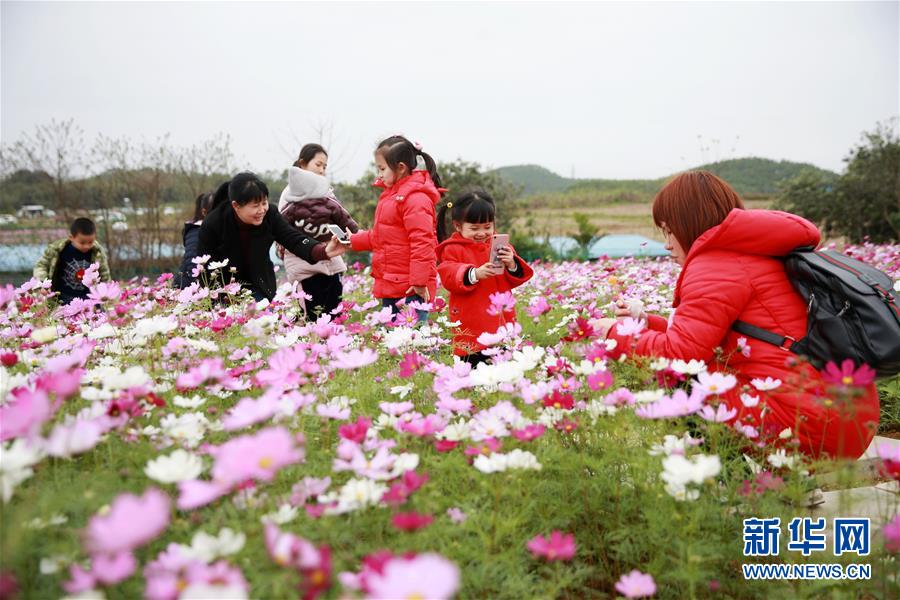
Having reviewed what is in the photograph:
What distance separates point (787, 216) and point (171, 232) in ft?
39.9

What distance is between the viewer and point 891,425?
3262mm

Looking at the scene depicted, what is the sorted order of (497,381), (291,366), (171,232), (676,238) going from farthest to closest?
(171,232) → (676,238) → (497,381) → (291,366)

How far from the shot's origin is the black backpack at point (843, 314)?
1825 mm

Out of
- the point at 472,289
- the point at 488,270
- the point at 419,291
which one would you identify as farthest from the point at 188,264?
the point at 488,270

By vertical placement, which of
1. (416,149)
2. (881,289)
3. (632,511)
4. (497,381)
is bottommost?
(632,511)

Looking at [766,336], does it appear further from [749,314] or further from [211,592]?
[211,592]

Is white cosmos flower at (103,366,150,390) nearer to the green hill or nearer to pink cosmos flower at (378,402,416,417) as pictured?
pink cosmos flower at (378,402,416,417)

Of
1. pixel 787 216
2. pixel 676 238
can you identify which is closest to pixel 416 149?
pixel 676 238

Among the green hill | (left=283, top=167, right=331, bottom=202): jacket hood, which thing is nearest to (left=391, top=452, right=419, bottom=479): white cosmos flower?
(left=283, top=167, right=331, bottom=202): jacket hood

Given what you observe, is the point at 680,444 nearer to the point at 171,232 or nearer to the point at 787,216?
the point at 787,216

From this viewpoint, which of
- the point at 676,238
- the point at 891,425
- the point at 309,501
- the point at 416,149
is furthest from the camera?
the point at 416,149

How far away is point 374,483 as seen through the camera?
1362mm

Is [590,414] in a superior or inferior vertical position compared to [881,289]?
inferior

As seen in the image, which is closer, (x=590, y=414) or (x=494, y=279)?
(x=590, y=414)
